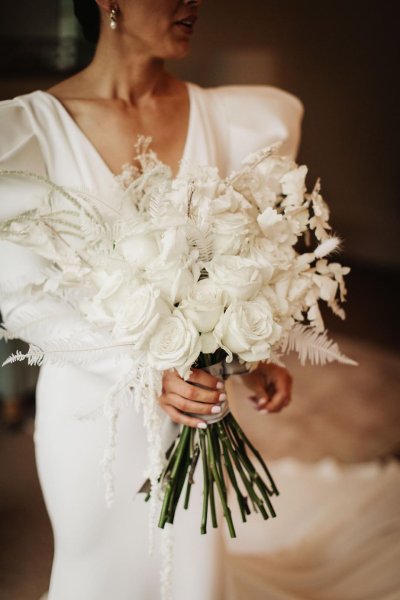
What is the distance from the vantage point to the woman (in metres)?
1.12

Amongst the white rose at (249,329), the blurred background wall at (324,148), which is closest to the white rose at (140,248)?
the white rose at (249,329)

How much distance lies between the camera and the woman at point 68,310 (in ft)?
3.68

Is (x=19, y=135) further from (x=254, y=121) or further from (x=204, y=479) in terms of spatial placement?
(x=204, y=479)

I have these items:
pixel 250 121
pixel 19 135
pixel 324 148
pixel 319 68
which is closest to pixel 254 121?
pixel 250 121

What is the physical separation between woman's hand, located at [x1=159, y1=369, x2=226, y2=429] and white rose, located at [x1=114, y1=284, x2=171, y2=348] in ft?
0.60

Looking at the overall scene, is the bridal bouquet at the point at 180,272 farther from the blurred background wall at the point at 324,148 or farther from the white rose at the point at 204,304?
the blurred background wall at the point at 324,148

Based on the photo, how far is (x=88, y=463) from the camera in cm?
126

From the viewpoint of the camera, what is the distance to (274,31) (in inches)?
69.9

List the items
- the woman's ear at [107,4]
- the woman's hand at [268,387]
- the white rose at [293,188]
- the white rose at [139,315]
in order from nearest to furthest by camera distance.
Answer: the white rose at [139,315]
the white rose at [293,188]
the woman's ear at [107,4]
the woman's hand at [268,387]

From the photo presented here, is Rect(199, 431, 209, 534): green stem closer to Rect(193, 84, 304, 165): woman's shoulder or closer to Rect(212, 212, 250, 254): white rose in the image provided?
Rect(212, 212, 250, 254): white rose

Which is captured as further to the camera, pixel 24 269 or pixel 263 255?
pixel 24 269

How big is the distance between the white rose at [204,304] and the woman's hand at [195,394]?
0.16 metres

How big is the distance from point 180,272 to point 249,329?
0.14 m

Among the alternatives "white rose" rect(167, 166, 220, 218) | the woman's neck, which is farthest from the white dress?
"white rose" rect(167, 166, 220, 218)
